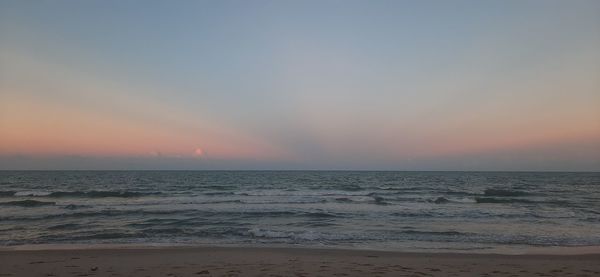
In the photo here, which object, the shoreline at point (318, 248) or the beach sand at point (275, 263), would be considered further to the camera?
the shoreline at point (318, 248)

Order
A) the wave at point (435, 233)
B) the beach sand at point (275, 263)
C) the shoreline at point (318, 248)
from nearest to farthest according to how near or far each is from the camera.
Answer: the beach sand at point (275, 263)
the shoreline at point (318, 248)
the wave at point (435, 233)

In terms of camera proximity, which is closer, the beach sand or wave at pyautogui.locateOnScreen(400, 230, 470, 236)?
the beach sand

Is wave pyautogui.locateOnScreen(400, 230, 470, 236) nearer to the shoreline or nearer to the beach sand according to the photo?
the shoreline

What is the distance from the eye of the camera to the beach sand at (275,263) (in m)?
9.50

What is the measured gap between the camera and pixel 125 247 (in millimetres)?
13516

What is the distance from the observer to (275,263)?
34.9ft

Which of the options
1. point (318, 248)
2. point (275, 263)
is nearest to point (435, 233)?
point (318, 248)

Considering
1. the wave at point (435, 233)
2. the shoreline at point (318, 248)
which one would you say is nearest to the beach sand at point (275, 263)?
the shoreline at point (318, 248)

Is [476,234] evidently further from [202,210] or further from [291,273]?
[202,210]

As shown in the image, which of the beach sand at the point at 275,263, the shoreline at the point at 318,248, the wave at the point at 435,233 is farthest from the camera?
the wave at the point at 435,233

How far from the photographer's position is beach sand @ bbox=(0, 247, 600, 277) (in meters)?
9.50

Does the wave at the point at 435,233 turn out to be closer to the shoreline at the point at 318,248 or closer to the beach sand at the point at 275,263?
the shoreline at the point at 318,248

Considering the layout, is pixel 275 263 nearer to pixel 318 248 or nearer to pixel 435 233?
pixel 318 248

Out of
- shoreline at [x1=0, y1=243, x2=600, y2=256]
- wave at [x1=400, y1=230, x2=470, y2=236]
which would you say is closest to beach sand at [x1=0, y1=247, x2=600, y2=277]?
shoreline at [x1=0, y1=243, x2=600, y2=256]
